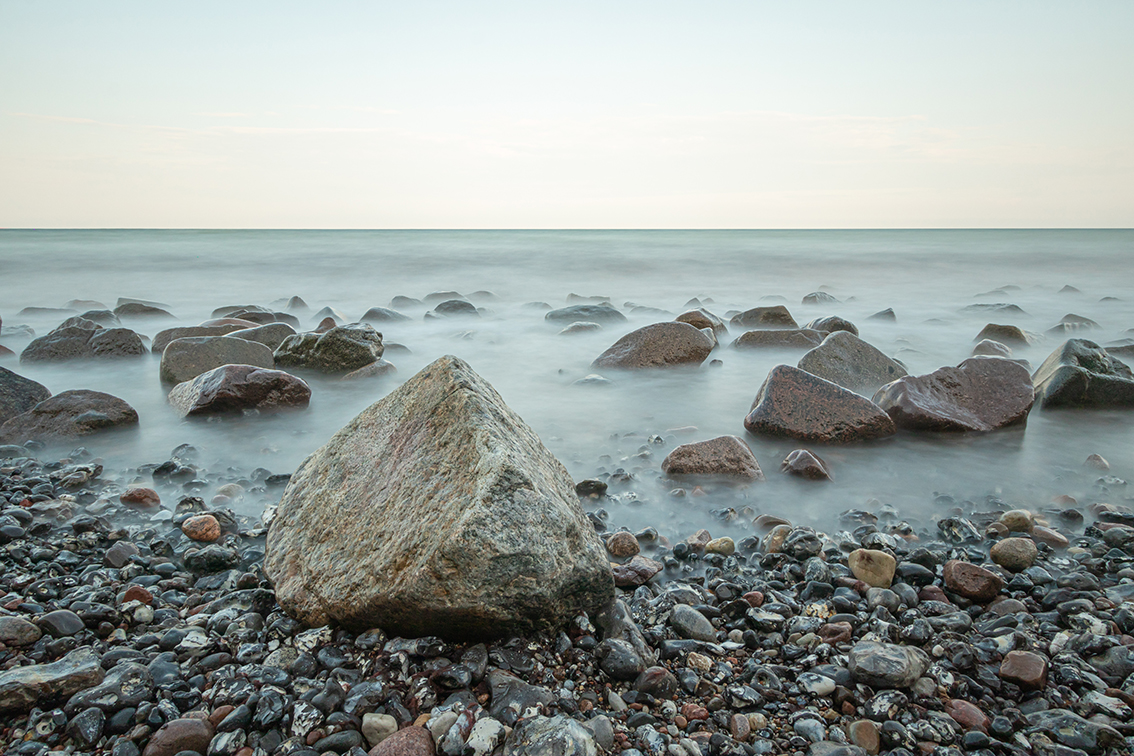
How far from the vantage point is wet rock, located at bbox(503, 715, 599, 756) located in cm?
144

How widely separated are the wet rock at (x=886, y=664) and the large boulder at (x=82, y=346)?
741 cm

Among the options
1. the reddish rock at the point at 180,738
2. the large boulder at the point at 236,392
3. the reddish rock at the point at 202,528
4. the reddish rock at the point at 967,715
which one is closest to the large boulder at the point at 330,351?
the large boulder at the point at 236,392

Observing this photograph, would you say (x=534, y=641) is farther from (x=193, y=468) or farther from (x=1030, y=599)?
(x=193, y=468)

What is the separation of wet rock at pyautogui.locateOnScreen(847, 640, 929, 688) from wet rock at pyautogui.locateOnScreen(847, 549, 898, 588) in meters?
0.52

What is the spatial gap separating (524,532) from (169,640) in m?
1.12

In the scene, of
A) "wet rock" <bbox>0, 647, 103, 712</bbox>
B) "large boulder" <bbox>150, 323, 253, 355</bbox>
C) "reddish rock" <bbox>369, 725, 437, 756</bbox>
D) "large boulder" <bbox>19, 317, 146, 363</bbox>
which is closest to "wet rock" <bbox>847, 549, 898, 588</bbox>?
"reddish rock" <bbox>369, 725, 437, 756</bbox>

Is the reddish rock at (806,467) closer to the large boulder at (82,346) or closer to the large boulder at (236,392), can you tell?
the large boulder at (236,392)

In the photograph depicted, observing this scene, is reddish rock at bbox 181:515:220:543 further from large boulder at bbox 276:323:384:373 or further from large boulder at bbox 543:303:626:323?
large boulder at bbox 543:303:626:323

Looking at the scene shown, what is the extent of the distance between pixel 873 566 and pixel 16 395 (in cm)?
524

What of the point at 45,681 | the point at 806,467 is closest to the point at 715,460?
the point at 806,467

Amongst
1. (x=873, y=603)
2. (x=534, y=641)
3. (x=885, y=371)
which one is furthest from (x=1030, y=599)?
(x=885, y=371)

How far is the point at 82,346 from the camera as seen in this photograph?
22.3 feet

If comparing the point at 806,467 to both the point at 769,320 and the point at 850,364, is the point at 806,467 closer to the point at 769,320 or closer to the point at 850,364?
the point at 850,364

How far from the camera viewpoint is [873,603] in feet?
7.25
